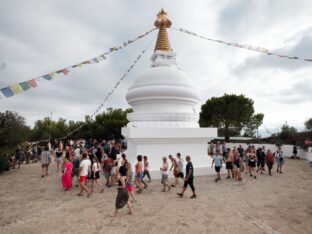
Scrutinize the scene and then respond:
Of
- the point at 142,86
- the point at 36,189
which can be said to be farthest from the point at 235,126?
the point at 36,189

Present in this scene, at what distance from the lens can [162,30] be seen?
47.4ft

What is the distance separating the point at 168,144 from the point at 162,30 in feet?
23.6

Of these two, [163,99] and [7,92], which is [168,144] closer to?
[163,99]

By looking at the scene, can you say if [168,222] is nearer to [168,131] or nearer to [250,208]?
[250,208]

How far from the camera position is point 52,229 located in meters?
5.07

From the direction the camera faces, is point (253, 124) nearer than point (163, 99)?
No

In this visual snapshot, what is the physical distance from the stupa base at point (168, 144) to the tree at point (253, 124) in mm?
22666

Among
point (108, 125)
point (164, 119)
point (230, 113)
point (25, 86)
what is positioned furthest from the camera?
point (108, 125)

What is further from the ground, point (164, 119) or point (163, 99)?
point (163, 99)

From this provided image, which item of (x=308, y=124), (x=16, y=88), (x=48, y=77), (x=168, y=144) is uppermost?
(x=48, y=77)

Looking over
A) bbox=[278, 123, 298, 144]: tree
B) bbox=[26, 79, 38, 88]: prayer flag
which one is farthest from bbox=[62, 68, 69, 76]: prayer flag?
bbox=[278, 123, 298, 144]: tree

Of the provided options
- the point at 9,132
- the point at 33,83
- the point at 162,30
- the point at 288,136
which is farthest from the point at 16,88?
the point at 288,136

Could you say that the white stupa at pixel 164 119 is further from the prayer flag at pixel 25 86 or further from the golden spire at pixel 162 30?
the prayer flag at pixel 25 86

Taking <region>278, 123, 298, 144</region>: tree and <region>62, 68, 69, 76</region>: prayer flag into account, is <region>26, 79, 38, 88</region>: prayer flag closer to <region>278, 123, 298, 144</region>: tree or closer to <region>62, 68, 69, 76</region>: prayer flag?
<region>62, 68, 69, 76</region>: prayer flag
